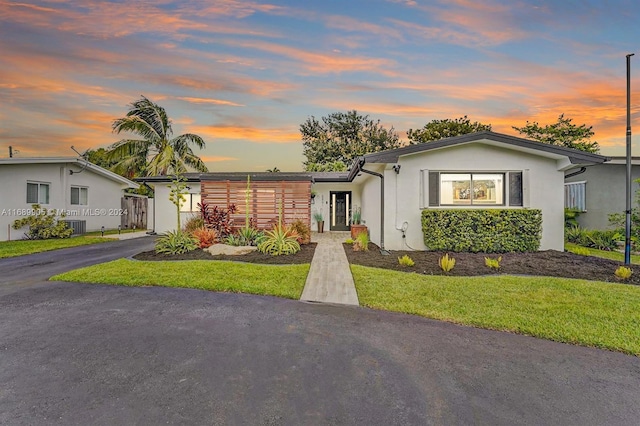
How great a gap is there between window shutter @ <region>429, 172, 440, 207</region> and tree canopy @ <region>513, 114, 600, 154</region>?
1676 centimetres

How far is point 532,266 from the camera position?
291 inches

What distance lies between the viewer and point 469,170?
955 centimetres

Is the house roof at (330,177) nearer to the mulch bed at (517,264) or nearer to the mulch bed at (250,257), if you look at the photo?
the mulch bed at (517,264)

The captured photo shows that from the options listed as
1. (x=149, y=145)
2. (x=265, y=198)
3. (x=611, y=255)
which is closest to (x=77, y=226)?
(x=149, y=145)

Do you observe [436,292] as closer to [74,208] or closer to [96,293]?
[96,293]

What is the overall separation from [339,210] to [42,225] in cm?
1373

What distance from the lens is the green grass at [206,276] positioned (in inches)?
222

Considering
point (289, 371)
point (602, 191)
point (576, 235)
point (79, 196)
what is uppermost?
point (79, 196)

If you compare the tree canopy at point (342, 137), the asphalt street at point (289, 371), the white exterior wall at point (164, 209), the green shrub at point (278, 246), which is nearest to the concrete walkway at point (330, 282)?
the asphalt street at point (289, 371)

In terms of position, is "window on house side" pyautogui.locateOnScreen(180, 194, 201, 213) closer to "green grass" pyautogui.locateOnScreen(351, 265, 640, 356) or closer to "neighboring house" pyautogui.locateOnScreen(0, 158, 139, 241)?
"neighboring house" pyautogui.locateOnScreen(0, 158, 139, 241)

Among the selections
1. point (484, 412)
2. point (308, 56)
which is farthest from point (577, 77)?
point (484, 412)

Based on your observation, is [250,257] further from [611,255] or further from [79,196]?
[79,196]

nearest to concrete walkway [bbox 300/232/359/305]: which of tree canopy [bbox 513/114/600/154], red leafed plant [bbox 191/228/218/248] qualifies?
red leafed plant [bbox 191/228/218/248]

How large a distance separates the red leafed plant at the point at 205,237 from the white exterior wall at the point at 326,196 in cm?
753
